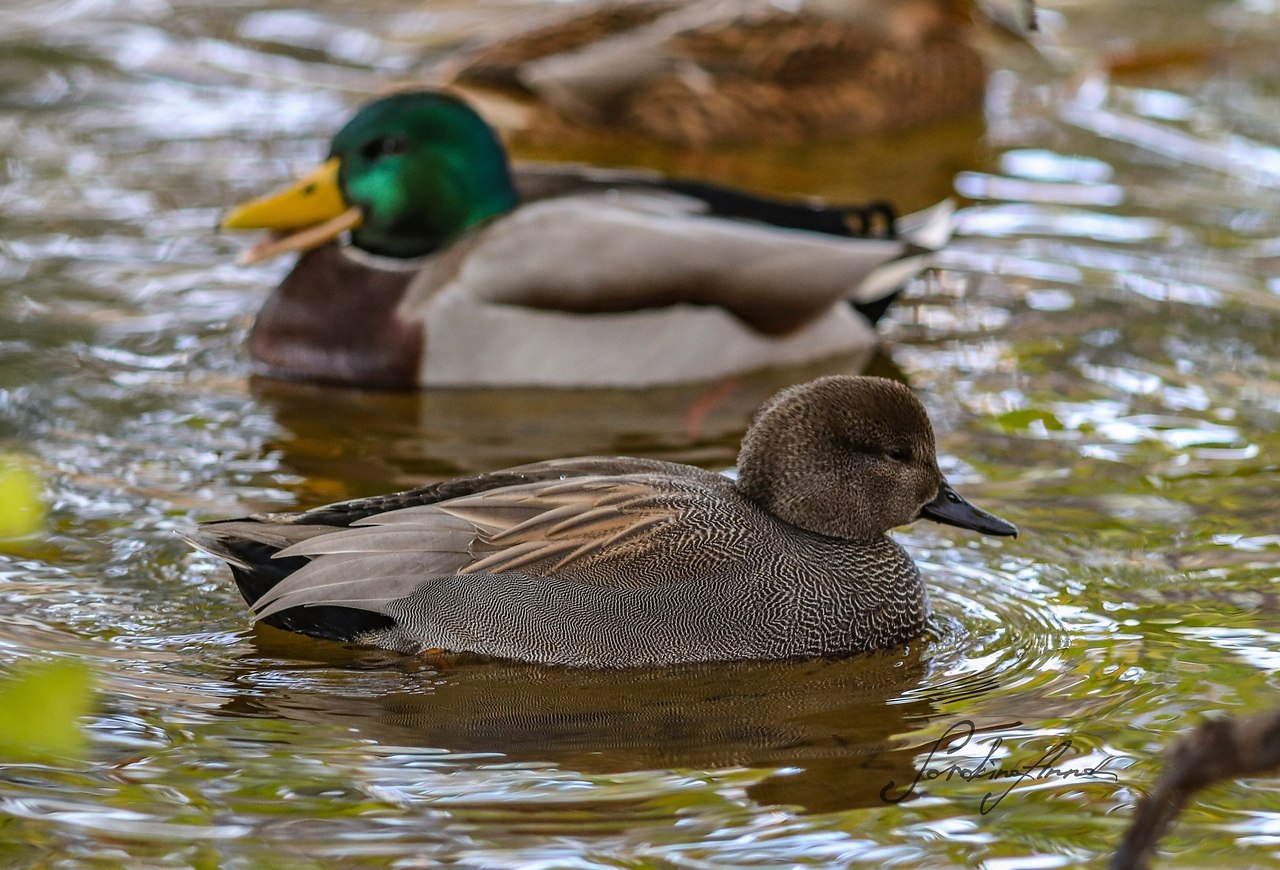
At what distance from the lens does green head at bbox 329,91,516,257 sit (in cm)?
821

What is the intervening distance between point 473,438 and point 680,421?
86 centimetres

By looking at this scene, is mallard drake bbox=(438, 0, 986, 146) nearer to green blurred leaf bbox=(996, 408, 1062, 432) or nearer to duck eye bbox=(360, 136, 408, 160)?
duck eye bbox=(360, 136, 408, 160)

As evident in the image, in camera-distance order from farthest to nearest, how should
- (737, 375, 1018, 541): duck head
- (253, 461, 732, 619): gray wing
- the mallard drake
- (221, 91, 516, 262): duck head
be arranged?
the mallard drake, (221, 91, 516, 262): duck head, (737, 375, 1018, 541): duck head, (253, 461, 732, 619): gray wing

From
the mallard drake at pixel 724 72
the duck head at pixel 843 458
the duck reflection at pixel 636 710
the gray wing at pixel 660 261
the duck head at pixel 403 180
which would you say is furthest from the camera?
the mallard drake at pixel 724 72

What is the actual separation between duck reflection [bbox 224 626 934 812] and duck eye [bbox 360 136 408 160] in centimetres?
328

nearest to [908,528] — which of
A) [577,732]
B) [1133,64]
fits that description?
[577,732]

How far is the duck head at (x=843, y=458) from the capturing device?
550 cm

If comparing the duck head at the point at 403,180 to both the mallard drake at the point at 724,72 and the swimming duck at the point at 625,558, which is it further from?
the mallard drake at the point at 724,72

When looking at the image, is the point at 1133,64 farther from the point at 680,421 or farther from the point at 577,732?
the point at 577,732

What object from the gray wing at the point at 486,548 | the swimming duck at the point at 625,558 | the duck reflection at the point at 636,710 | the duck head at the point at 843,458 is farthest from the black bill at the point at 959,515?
the gray wing at the point at 486,548

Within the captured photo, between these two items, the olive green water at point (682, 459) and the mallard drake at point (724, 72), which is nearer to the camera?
the olive green water at point (682, 459)
